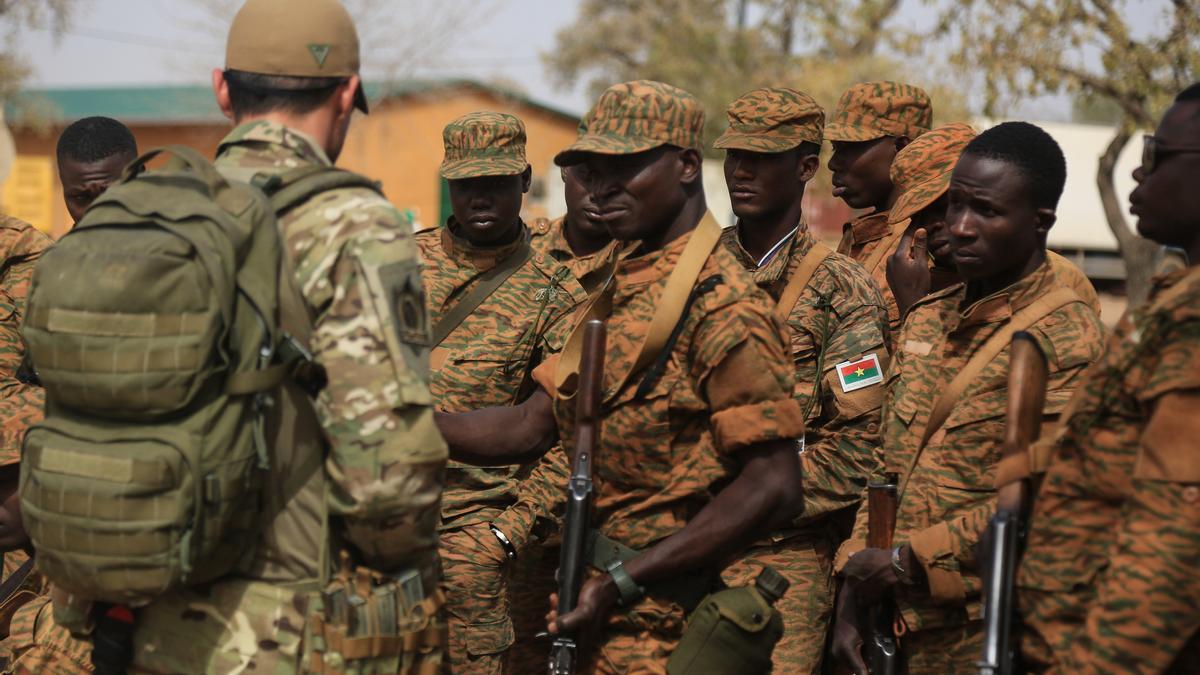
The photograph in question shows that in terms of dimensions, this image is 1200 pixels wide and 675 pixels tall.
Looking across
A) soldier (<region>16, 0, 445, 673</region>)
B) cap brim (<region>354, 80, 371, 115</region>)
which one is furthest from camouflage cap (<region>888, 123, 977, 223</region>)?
soldier (<region>16, 0, 445, 673</region>)

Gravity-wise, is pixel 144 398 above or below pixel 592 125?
below

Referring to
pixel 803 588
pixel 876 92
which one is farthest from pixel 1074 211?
pixel 803 588

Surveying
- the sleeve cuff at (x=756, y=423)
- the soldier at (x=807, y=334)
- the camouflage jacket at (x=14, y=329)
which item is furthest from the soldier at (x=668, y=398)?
the camouflage jacket at (x=14, y=329)

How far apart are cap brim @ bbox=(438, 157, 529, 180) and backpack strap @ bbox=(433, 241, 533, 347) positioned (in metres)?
0.40

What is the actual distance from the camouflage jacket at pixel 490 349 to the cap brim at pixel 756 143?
1000 millimetres

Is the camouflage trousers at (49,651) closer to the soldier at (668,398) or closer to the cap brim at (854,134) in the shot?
the soldier at (668,398)

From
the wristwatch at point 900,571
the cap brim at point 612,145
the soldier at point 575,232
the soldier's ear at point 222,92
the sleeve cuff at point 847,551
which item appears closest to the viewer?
the soldier's ear at point 222,92

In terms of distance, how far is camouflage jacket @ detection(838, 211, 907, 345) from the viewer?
623cm

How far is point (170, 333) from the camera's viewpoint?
9.50 ft

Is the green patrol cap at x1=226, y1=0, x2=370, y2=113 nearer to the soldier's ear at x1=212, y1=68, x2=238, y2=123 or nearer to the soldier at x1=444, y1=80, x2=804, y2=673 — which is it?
the soldier's ear at x1=212, y1=68, x2=238, y2=123

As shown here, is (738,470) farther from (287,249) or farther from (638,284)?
(287,249)

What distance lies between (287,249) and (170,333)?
13.8 inches

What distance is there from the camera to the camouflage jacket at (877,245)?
6.23 meters

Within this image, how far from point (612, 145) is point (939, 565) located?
5.01ft
